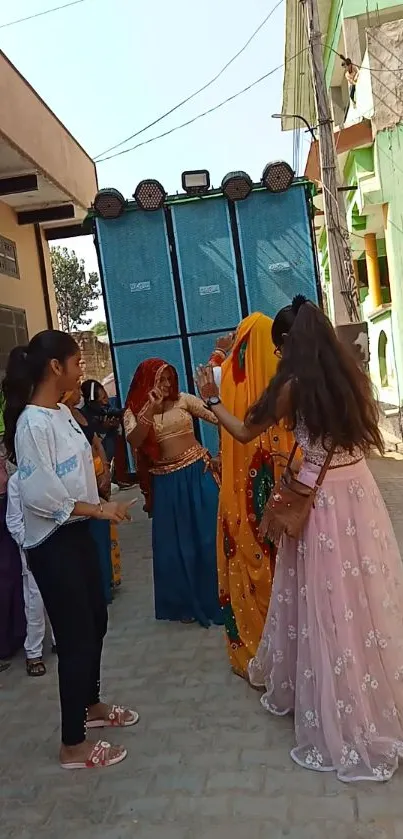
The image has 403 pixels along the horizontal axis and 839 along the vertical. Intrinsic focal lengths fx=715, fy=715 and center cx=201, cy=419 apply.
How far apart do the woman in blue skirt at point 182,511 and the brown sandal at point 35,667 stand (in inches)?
34.4

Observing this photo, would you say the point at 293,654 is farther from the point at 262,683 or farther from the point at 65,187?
the point at 65,187

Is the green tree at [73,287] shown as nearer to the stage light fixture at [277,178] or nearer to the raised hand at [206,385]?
the stage light fixture at [277,178]

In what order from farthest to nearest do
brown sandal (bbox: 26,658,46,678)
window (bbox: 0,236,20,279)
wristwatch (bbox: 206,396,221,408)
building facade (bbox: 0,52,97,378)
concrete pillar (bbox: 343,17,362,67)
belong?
concrete pillar (bbox: 343,17,362,67) → window (bbox: 0,236,20,279) → building facade (bbox: 0,52,97,378) → brown sandal (bbox: 26,658,46,678) → wristwatch (bbox: 206,396,221,408)

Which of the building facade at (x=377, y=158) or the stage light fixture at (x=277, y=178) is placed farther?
the building facade at (x=377, y=158)

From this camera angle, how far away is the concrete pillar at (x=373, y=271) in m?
13.2

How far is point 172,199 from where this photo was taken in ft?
21.5

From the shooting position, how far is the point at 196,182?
21.4 ft

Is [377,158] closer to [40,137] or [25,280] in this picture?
[40,137]

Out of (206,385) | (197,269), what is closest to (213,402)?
(206,385)

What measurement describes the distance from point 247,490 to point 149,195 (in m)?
3.97

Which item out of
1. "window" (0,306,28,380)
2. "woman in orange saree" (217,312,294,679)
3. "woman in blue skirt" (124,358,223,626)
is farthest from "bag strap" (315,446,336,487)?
"window" (0,306,28,380)

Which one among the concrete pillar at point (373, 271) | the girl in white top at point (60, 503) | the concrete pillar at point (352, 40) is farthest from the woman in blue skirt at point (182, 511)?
the concrete pillar at point (352, 40)

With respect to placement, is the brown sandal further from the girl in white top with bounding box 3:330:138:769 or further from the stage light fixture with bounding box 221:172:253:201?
the stage light fixture with bounding box 221:172:253:201

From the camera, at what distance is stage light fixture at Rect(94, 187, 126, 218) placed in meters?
6.48
